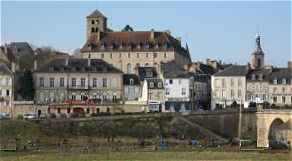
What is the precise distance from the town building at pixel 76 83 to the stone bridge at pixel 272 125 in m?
15.9

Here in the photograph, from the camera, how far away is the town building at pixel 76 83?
7325 centimetres

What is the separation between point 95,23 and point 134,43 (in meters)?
7.63

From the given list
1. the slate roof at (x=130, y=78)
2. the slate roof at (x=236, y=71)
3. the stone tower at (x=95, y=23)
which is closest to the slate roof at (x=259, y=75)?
the slate roof at (x=236, y=71)

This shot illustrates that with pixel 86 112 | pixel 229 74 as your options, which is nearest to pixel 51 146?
pixel 86 112

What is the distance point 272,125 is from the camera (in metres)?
61.2

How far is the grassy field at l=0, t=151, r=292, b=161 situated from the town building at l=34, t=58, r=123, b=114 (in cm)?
2946

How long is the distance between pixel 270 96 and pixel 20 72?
25374 millimetres

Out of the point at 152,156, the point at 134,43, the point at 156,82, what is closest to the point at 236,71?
the point at 156,82

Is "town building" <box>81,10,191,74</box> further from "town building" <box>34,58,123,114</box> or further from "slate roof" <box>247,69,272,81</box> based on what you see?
"town building" <box>34,58,123,114</box>

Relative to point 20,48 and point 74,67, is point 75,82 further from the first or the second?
point 20,48

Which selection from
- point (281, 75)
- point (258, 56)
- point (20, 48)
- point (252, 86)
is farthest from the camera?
point (20, 48)

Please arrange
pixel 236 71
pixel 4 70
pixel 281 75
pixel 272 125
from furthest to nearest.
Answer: pixel 236 71, pixel 281 75, pixel 4 70, pixel 272 125

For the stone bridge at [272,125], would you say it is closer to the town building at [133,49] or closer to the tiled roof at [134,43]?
the town building at [133,49]

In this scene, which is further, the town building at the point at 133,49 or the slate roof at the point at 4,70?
the town building at the point at 133,49
